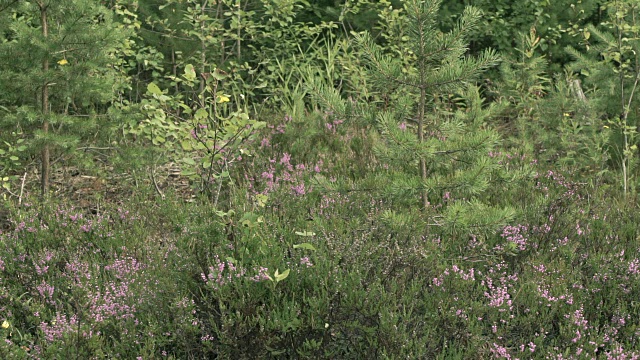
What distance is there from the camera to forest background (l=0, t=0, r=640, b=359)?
11.4ft

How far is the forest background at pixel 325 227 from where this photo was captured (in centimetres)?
347

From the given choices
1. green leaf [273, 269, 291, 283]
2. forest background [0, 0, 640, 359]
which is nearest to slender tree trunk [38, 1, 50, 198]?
forest background [0, 0, 640, 359]

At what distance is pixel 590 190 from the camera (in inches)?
226

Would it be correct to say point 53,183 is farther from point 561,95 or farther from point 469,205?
point 561,95

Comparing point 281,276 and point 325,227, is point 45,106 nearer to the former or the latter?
point 325,227

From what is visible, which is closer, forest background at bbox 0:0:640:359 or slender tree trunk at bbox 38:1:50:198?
forest background at bbox 0:0:640:359

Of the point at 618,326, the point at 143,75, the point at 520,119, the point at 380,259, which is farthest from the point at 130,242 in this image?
the point at 143,75

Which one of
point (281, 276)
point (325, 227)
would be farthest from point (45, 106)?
point (281, 276)

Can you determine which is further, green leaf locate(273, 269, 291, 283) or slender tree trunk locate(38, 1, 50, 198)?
slender tree trunk locate(38, 1, 50, 198)

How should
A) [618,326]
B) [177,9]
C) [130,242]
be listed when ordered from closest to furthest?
[618,326] → [130,242] → [177,9]

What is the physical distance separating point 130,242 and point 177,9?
402 centimetres

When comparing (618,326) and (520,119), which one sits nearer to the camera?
(618,326)

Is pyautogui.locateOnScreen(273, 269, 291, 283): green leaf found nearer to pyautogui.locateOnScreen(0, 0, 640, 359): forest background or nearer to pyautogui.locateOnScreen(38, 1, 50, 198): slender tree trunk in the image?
pyautogui.locateOnScreen(0, 0, 640, 359): forest background

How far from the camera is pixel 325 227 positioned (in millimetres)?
4320
